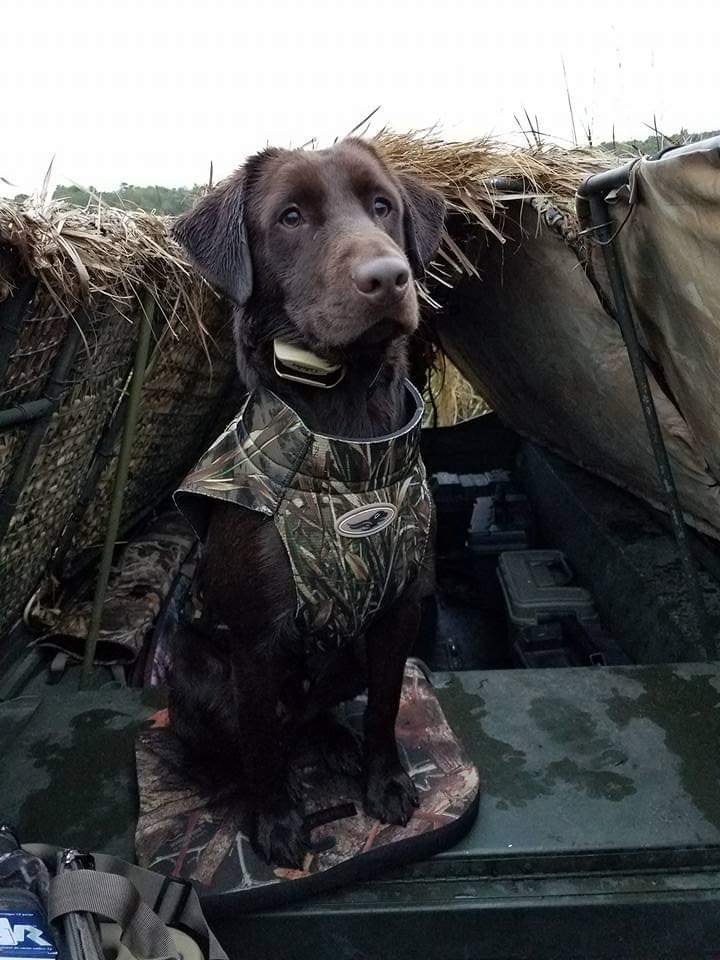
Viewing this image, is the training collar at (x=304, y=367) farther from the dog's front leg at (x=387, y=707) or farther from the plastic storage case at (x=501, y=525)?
the plastic storage case at (x=501, y=525)

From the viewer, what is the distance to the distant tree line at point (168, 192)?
83.2 inches

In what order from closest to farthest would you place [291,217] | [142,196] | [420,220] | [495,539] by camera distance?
1. [291,217]
2. [420,220]
3. [142,196]
4. [495,539]

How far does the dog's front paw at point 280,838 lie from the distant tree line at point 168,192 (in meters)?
1.56

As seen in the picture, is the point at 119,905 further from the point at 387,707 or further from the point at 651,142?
the point at 651,142

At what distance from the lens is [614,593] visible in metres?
3.16

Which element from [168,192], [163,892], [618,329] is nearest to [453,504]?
[618,329]

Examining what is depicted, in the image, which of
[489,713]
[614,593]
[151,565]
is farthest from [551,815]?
[151,565]

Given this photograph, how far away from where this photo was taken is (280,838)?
162cm

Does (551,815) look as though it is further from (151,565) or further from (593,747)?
(151,565)

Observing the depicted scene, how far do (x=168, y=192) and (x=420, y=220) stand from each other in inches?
49.6

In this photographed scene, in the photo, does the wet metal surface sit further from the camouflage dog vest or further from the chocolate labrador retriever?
the camouflage dog vest

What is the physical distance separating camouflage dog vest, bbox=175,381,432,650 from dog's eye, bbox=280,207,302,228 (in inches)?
13.2

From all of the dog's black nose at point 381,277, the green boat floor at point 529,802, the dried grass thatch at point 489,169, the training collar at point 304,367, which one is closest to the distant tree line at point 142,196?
the dried grass thatch at point 489,169

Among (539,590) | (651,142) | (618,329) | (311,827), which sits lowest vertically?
(539,590)
